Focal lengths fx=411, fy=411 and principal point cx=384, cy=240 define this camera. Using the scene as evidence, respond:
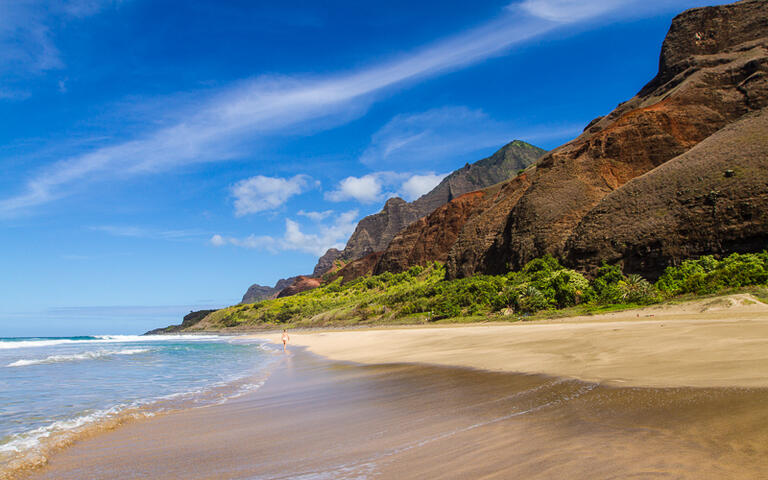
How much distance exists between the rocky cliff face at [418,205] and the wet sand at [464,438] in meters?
146

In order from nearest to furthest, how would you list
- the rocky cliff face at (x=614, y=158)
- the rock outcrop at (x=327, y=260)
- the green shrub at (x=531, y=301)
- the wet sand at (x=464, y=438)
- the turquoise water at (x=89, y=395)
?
1. the wet sand at (x=464, y=438)
2. the turquoise water at (x=89, y=395)
3. the green shrub at (x=531, y=301)
4. the rocky cliff face at (x=614, y=158)
5. the rock outcrop at (x=327, y=260)

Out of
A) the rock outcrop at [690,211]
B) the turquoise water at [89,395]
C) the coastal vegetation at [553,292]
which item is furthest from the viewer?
the rock outcrop at [690,211]

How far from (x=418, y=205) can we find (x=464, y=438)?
551ft

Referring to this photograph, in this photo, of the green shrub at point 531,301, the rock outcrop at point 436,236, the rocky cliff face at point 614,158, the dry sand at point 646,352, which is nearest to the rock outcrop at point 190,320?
the rock outcrop at point 436,236

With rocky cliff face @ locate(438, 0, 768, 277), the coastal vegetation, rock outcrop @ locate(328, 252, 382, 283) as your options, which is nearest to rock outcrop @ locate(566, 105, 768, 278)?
the coastal vegetation

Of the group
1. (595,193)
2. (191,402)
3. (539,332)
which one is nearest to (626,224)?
(595,193)

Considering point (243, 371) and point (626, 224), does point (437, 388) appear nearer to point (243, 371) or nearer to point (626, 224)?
point (243, 371)

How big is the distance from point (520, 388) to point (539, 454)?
3.60m

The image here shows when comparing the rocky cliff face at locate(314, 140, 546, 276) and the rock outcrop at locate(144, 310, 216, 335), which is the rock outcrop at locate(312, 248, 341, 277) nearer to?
the rocky cliff face at locate(314, 140, 546, 276)

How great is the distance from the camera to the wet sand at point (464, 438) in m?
3.56

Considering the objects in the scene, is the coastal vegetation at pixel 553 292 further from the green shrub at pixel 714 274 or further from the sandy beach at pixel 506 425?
the sandy beach at pixel 506 425

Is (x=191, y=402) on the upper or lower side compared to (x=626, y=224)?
lower

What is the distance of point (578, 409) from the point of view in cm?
542

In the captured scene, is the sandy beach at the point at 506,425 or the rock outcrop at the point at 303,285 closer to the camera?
the sandy beach at the point at 506,425
